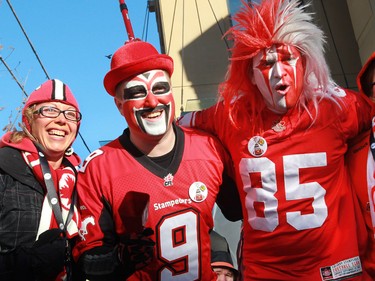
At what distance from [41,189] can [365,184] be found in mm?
1736

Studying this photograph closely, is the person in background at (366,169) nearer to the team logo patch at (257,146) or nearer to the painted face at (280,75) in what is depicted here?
the painted face at (280,75)

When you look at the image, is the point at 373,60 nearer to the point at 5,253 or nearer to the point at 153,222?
the point at 153,222

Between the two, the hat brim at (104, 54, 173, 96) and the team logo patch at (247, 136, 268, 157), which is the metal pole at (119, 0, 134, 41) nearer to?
the hat brim at (104, 54, 173, 96)

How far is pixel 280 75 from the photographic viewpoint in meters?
2.32

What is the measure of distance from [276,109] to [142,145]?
0.77 meters

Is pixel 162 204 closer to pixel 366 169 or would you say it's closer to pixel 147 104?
pixel 147 104

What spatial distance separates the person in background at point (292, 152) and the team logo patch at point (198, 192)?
24cm

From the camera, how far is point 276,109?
2416mm

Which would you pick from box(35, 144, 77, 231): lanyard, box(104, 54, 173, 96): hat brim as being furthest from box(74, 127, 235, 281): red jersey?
box(104, 54, 173, 96): hat brim

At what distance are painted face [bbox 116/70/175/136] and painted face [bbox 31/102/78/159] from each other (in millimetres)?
423

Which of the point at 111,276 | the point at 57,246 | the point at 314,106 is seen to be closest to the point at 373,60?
the point at 314,106

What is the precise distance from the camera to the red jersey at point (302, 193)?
229 centimetres

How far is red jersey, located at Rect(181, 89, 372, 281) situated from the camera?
2291 millimetres

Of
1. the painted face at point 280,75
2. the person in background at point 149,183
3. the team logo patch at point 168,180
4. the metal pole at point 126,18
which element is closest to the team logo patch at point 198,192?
the person in background at point 149,183
